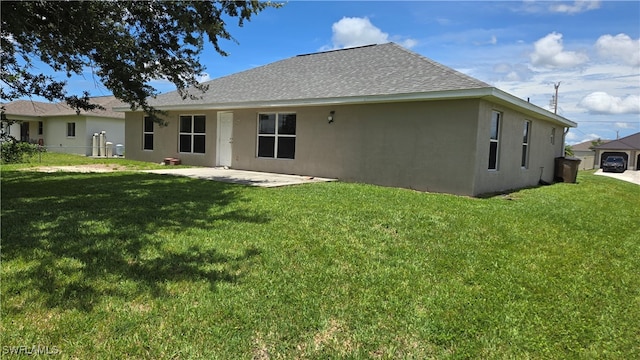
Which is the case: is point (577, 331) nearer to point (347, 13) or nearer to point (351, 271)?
point (351, 271)

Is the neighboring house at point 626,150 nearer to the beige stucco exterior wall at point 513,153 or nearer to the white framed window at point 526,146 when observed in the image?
the beige stucco exterior wall at point 513,153

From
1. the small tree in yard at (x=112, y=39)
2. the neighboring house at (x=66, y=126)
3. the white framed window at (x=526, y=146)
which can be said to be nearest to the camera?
the small tree in yard at (x=112, y=39)

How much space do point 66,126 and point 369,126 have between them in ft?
78.1

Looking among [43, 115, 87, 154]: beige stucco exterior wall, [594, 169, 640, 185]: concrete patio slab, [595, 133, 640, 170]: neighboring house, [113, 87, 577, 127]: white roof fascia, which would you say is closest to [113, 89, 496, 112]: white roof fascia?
[113, 87, 577, 127]: white roof fascia

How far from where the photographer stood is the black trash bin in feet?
55.1

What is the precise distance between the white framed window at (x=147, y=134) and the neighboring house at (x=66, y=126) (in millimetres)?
9200

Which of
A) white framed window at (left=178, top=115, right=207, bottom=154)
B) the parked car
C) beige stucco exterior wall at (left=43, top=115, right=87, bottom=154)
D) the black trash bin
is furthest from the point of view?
the parked car

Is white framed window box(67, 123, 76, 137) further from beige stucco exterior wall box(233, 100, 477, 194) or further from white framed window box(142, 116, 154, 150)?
beige stucco exterior wall box(233, 100, 477, 194)

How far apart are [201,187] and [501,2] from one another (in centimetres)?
980

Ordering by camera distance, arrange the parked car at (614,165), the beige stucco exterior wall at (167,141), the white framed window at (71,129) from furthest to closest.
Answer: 1. the parked car at (614,165)
2. the white framed window at (71,129)
3. the beige stucco exterior wall at (167,141)

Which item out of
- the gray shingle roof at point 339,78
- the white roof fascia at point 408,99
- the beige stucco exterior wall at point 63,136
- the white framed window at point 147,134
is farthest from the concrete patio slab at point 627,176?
the beige stucco exterior wall at point 63,136

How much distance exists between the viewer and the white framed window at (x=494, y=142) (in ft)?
36.1

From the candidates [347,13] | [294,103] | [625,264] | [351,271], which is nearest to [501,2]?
[347,13]

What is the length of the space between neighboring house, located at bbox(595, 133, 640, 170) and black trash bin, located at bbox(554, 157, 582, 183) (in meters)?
38.2
